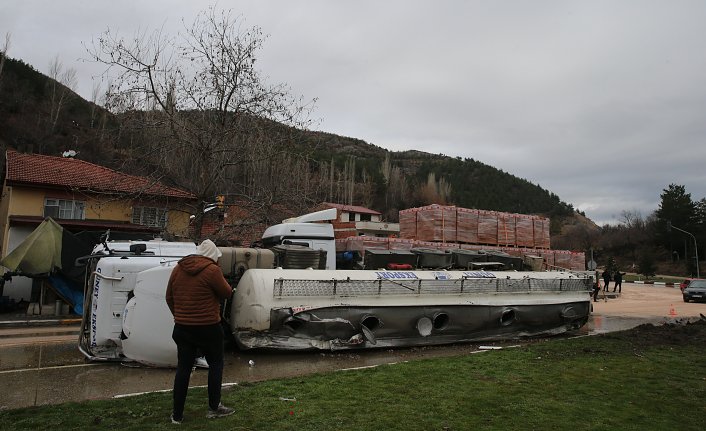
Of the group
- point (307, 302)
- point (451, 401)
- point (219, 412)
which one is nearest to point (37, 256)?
point (307, 302)

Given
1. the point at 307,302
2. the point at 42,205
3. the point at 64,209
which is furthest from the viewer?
the point at 64,209

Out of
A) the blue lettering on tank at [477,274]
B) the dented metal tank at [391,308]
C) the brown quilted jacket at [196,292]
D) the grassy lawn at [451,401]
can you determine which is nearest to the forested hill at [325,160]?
the blue lettering on tank at [477,274]

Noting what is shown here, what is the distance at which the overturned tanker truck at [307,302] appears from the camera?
7258 millimetres

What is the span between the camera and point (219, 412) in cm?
482

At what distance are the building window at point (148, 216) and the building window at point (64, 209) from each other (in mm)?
2607

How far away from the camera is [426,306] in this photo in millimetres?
9695

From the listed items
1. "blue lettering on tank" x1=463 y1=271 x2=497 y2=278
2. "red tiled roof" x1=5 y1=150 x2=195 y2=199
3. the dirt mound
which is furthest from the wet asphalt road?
"red tiled roof" x1=5 y1=150 x2=195 y2=199

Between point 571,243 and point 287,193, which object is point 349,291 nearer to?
point 287,193

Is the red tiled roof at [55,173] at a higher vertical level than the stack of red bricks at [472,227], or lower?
higher

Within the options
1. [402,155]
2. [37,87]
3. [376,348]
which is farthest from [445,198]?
[376,348]

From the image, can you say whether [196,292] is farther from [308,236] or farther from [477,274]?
[477,274]

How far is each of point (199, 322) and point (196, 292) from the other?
11.5 inches

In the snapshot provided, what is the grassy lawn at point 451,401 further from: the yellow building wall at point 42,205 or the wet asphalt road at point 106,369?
the yellow building wall at point 42,205

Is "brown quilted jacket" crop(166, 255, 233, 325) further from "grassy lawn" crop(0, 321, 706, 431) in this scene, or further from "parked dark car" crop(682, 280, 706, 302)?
"parked dark car" crop(682, 280, 706, 302)
